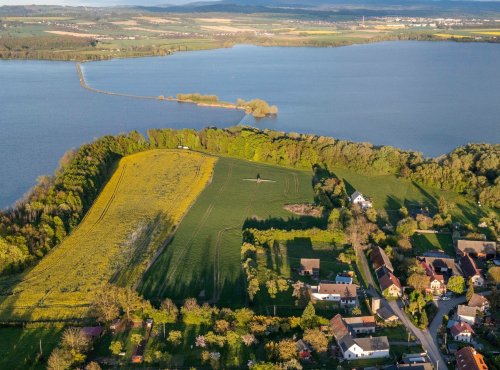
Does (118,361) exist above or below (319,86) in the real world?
below

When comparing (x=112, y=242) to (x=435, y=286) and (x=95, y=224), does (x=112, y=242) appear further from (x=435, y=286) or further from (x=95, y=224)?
(x=435, y=286)

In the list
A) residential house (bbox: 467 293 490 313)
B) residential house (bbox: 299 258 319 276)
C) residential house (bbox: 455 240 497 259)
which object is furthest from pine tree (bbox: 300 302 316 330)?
residential house (bbox: 455 240 497 259)

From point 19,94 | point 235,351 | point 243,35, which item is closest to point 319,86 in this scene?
point 19,94

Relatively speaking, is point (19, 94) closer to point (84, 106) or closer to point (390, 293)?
point (84, 106)

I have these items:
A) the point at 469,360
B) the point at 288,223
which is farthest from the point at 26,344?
the point at 469,360

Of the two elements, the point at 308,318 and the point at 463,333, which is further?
the point at 308,318

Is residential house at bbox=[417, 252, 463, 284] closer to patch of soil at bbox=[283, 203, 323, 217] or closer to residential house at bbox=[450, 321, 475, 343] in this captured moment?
residential house at bbox=[450, 321, 475, 343]

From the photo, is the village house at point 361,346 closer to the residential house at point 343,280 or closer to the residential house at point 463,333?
the residential house at point 463,333
